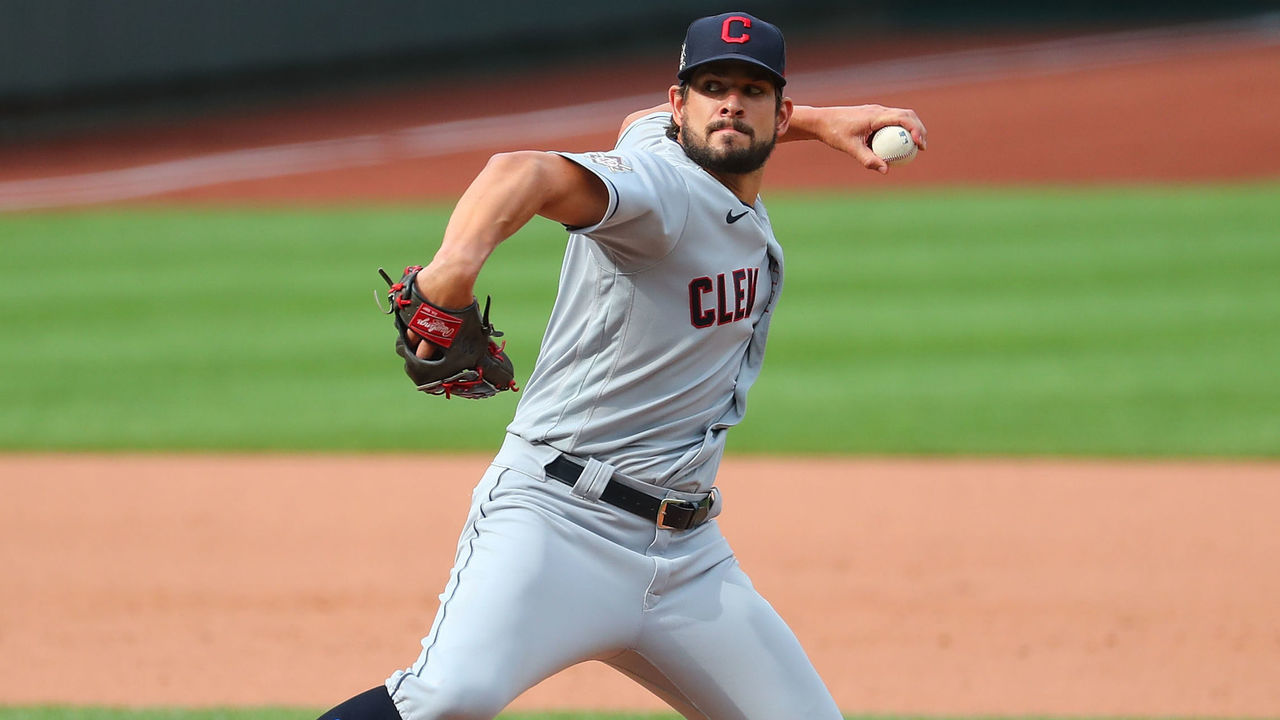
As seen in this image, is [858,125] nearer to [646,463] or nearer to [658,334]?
[658,334]

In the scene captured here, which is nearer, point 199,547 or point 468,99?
point 199,547

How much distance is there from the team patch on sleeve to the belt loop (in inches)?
25.3

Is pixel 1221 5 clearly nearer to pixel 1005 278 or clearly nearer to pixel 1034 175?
pixel 1034 175

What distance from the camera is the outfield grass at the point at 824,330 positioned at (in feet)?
29.0

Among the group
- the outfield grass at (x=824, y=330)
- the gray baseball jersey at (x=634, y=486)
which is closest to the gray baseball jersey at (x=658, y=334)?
the gray baseball jersey at (x=634, y=486)

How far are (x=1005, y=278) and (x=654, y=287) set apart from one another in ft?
32.1

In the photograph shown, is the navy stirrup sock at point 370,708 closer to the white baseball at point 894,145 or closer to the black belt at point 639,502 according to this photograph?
the black belt at point 639,502

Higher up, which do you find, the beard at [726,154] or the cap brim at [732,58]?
the cap brim at [732,58]

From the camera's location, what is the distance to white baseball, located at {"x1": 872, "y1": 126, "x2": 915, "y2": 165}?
11.6 feet

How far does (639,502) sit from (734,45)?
96cm

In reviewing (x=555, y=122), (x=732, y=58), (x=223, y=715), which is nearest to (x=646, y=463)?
(x=732, y=58)

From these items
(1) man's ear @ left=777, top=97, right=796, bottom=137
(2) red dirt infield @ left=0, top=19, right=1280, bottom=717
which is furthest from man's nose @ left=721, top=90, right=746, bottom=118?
(2) red dirt infield @ left=0, top=19, right=1280, bottom=717

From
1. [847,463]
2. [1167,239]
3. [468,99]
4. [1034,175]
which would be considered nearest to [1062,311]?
[1167,239]

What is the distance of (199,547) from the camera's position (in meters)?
6.65
